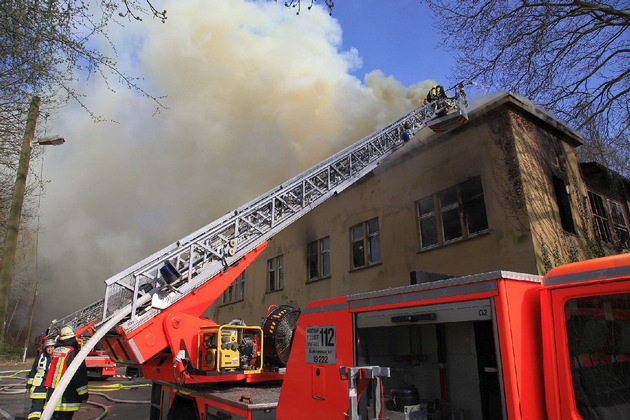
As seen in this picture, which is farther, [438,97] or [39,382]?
[438,97]

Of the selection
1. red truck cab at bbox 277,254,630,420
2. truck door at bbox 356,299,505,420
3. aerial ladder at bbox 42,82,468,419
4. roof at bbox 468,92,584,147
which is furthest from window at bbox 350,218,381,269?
truck door at bbox 356,299,505,420

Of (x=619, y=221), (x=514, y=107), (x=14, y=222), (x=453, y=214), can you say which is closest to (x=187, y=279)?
(x=14, y=222)

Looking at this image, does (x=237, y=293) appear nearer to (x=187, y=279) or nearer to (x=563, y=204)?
(x=563, y=204)

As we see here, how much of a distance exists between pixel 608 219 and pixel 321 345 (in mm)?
11272

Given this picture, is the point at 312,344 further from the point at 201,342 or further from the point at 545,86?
the point at 545,86

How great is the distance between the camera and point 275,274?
55.9ft

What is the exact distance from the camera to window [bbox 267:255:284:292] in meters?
16.6

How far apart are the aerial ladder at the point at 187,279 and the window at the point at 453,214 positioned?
126 inches

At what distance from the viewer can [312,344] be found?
3438mm

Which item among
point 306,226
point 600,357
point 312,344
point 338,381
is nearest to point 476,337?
point 600,357

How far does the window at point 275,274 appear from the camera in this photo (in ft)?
54.4

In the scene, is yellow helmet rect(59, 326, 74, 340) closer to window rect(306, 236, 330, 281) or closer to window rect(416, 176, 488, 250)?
window rect(416, 176, 488, 250)

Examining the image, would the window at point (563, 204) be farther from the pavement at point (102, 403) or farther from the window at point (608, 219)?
the pavement at point (102, 403)

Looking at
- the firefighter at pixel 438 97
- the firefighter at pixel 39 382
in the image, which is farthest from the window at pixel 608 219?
the firefighter at pixel 39 382
